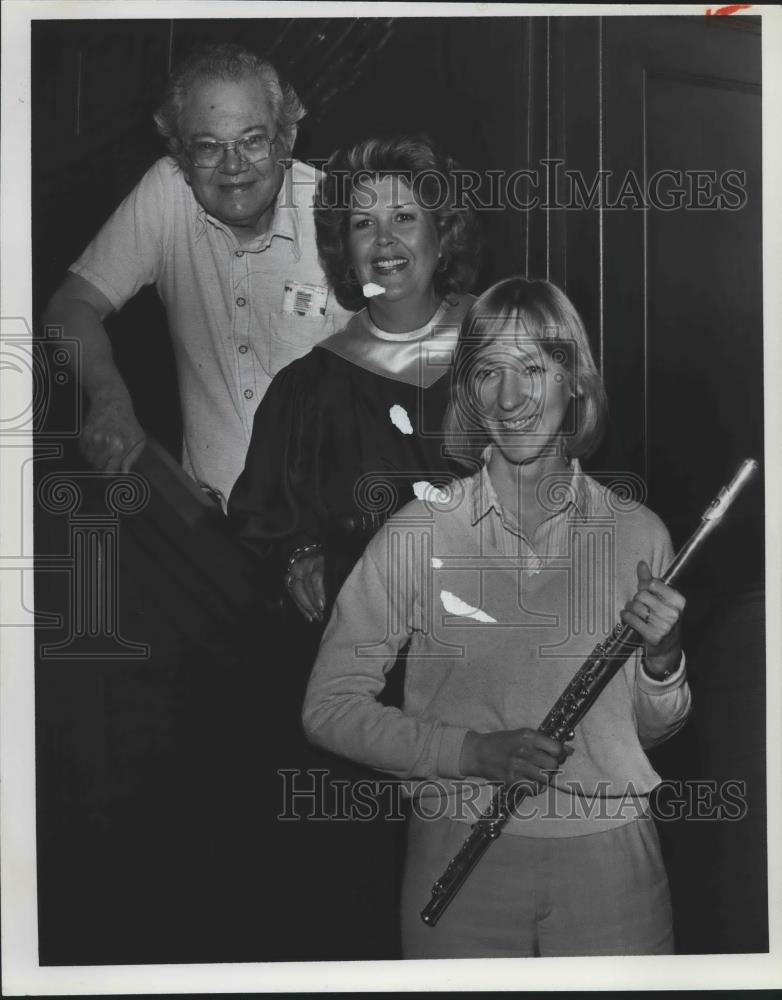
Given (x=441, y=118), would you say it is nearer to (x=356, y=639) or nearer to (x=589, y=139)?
(x=589, y=139)

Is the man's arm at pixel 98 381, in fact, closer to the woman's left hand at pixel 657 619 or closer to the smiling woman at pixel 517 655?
the smiling woman at pixel 517 655

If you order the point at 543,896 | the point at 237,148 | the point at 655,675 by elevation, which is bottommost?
the point at 543,896

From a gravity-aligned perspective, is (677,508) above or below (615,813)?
above

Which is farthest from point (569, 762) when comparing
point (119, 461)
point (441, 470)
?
point (119, 461)

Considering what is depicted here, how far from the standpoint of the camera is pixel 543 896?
1.68m

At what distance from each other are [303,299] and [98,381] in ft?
1.07

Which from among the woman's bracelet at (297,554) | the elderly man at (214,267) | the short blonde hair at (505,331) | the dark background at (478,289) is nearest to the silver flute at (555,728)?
the dark background at (478,289)

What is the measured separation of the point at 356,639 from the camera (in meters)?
1.68

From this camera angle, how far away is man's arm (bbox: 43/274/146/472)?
1700 mm

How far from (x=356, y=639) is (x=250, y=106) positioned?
31.4 inches

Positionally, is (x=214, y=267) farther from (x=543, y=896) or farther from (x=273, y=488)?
(x=543, y=896)

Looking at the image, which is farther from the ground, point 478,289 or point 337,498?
point 478,289

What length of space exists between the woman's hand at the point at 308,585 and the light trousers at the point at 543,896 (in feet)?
1.11

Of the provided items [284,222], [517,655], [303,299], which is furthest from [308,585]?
[284,222]
